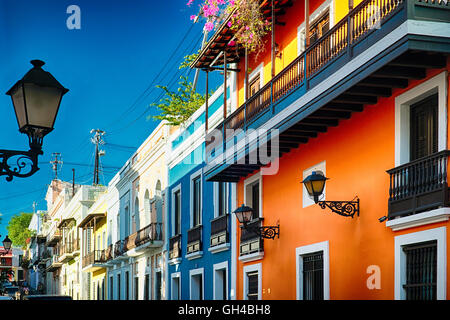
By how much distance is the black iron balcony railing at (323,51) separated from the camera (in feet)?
28.8

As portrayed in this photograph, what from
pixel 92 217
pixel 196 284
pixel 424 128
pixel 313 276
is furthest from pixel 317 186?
pixel 92 217

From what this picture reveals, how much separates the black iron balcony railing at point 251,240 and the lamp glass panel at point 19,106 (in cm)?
899

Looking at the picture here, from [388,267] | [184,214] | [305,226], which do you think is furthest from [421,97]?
[184,214]

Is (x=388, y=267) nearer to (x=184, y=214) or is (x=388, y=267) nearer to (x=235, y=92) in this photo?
(x=235, y=92)

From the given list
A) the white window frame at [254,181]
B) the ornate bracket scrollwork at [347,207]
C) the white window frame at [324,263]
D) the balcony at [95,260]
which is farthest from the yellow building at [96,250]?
the ornate bracket scrollwork at [347,207]

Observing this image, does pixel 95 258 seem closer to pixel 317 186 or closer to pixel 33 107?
pixel 317 186

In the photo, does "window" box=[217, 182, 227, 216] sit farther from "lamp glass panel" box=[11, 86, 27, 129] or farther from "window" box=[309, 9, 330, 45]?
"lamp glass panel" box=[11, 86, 27, 129]

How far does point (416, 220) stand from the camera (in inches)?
340

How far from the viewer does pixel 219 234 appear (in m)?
16.7

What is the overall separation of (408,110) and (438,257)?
209 cm

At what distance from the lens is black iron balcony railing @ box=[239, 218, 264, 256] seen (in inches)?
565

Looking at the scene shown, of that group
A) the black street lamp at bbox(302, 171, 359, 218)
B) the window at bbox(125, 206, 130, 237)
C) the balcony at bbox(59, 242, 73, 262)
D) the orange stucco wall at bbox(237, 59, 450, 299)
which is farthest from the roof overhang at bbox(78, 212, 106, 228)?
the black street lamp at bbox(302, 171, 359, 218)

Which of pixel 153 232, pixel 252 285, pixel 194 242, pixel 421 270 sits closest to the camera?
pixel 421 270

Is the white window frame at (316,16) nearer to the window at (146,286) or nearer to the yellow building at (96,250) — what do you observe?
the window at (146,286)
